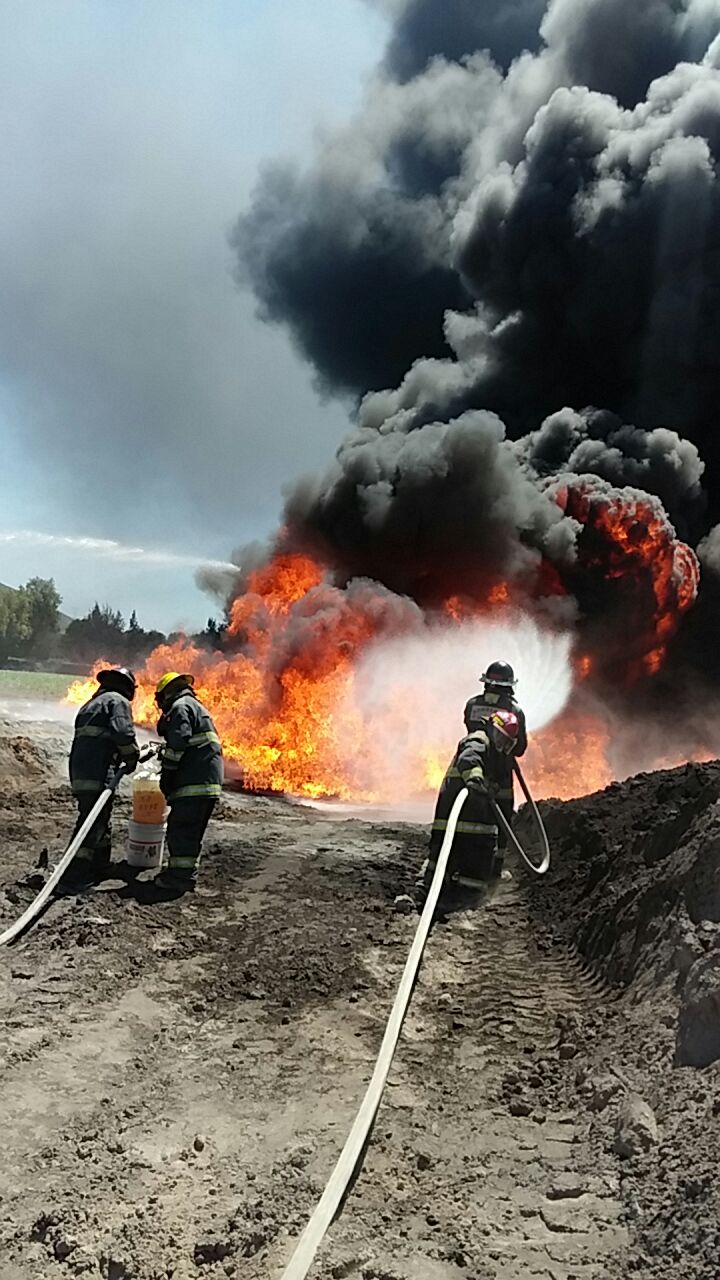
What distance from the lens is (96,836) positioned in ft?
26.0

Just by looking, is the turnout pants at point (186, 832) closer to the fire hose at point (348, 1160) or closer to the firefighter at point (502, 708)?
the firefighter at point (502, 708)

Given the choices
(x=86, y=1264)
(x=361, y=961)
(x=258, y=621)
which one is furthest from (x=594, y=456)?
(x=86, y=1264)

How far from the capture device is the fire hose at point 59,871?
6.04 metres

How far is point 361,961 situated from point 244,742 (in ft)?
46.6

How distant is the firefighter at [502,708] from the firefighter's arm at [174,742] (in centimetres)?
295

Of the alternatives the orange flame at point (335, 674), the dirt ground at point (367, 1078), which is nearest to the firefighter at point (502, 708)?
the dirt ground at point (367, 1078)

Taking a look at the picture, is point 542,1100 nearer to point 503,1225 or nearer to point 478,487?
point 503,1225

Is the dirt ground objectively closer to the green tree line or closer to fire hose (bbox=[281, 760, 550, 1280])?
fire hose (bbox=[281, 760, 550, 1280])

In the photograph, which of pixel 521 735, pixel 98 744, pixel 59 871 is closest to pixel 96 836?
pixel 98 744

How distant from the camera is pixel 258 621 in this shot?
23.1 m

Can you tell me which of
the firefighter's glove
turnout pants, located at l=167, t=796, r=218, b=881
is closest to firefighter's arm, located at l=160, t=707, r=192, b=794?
turnout pants, located at l=167, t=796, r=218, b=881

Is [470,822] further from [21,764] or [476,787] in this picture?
[21,764]

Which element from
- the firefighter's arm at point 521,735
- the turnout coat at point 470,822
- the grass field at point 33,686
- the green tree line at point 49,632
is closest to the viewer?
the turnout coat at point 470,822

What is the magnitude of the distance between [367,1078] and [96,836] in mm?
4478
